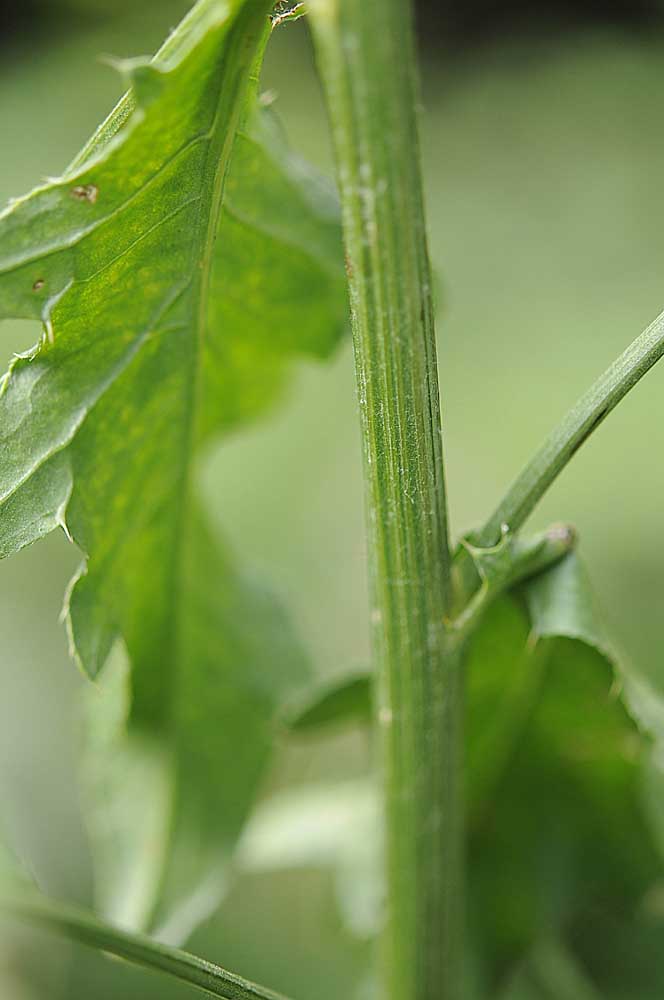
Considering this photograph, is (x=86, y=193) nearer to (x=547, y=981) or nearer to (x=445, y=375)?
(x=547, y=981)

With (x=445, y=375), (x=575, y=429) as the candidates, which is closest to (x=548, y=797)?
(x=575, y=429)

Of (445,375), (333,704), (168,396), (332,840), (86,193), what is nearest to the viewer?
(86,193)

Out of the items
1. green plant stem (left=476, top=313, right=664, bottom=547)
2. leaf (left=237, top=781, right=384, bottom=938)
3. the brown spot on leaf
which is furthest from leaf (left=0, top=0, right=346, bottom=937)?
green plant stem (left=476, top=313, right=664, bottom=547)

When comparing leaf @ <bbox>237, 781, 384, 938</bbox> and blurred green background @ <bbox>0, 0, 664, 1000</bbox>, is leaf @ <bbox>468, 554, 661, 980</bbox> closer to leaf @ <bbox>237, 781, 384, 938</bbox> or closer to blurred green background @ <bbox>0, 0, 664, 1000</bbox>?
leaf @ <bbox>237, 781, 384, 938</bbox>

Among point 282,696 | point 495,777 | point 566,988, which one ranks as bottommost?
point 566,988

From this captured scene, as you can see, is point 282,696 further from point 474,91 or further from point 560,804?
point 474,91

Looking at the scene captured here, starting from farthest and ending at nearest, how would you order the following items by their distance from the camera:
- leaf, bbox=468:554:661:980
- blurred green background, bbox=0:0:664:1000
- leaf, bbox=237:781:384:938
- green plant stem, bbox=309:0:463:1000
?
blurred green background, bbox=0:0:664:1000, leaf, bbox=237:781:384:938, leaf, bbox=468:554:661:980, green plant stem, bbox=309:0:463:1000

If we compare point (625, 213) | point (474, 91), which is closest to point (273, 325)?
point (625, 213)
